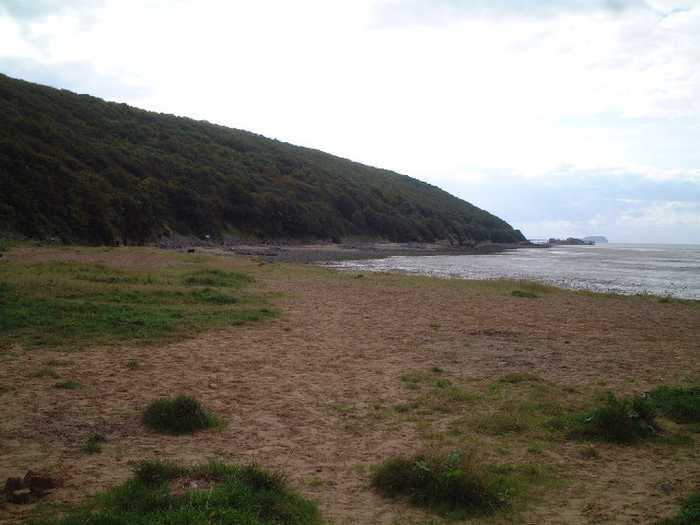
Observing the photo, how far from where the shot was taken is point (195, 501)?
4.76 meters

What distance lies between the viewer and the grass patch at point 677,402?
8.16 metres

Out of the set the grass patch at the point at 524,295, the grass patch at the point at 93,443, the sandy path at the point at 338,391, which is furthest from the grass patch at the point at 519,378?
the grass patch at the point at 524,295

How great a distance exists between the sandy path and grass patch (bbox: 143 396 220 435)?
21 centimetres

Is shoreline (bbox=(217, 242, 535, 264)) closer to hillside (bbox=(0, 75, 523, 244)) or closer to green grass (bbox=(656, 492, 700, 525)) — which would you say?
hillside (bbox=(0, 75, 523, 244))

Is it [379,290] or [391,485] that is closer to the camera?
[391,485]

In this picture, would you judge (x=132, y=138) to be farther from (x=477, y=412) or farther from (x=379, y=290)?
(x=477, y=412)

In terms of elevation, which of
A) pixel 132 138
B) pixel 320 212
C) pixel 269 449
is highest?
pixel 132 138

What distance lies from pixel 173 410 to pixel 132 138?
69892 mm

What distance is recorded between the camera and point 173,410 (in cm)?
729

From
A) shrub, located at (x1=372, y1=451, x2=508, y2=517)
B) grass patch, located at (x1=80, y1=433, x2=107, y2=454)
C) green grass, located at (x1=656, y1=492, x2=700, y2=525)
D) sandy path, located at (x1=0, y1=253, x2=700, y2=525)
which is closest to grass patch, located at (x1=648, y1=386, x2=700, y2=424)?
sandy path, located at (x1=0, y1=253, x2=700, y2=525)

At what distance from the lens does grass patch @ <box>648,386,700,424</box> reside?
26.8 ft

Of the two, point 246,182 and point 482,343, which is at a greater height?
point 246,182

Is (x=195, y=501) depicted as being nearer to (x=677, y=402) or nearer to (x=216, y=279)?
(x=677, y=402)


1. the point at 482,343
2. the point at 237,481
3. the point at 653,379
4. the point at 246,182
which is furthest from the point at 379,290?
the point at 246,182
